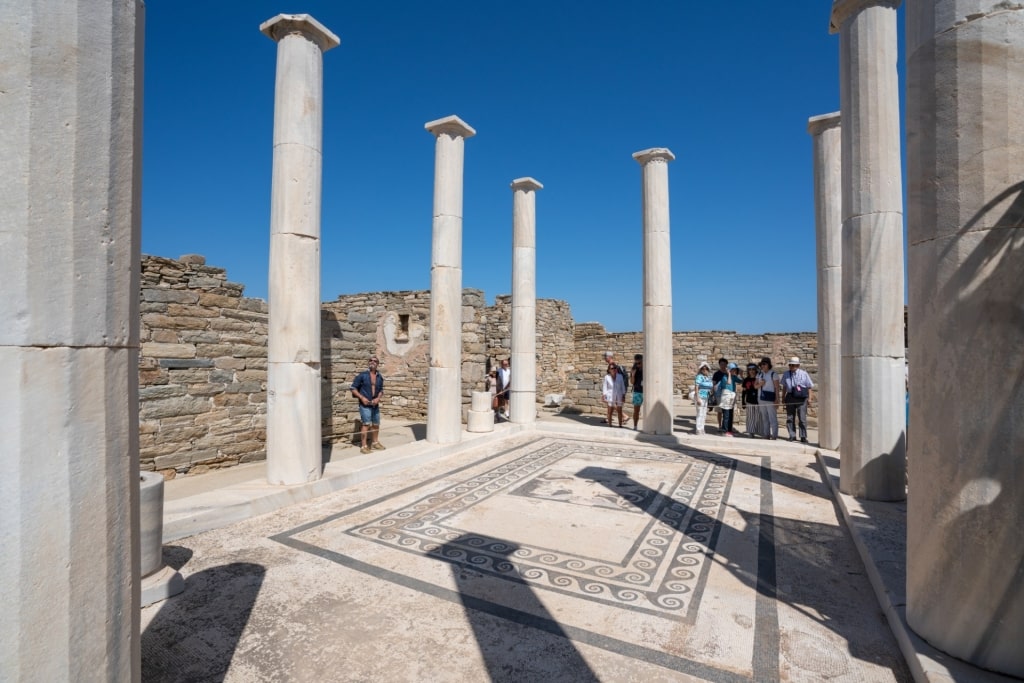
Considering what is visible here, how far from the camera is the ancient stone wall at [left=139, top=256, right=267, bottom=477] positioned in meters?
6.74

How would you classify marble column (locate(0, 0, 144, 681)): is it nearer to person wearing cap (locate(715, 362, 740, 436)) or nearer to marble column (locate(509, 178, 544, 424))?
marble column (locate(509, 178, 544, 424))

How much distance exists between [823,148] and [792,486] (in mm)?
5549

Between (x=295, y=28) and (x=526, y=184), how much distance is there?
5624 millimetres

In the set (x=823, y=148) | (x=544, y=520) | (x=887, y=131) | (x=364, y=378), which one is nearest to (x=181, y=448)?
(x=364, y=378)

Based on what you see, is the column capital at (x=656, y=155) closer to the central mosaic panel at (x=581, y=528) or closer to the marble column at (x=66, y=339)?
the central mosaic panel at (x=581, y=528)

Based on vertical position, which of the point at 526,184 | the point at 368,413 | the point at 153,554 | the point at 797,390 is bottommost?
the point at 153,554

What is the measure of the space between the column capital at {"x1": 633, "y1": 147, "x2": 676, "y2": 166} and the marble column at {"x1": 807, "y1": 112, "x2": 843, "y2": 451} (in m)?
2.27

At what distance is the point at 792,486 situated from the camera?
20.2 ft

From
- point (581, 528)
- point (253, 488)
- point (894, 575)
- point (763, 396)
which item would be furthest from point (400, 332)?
point (894, 575)

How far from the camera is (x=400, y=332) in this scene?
14461 millimetres

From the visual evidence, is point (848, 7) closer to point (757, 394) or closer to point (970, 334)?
point (970, 334)

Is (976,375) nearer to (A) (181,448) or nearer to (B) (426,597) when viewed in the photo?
(B) (426,597)

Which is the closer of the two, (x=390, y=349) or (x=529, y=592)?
(x=529, y=592)

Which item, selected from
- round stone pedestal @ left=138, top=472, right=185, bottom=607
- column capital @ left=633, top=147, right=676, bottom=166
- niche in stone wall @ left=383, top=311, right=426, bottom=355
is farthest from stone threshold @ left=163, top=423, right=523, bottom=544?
column capital @ left=633, top=147, right=676, bottom=166
